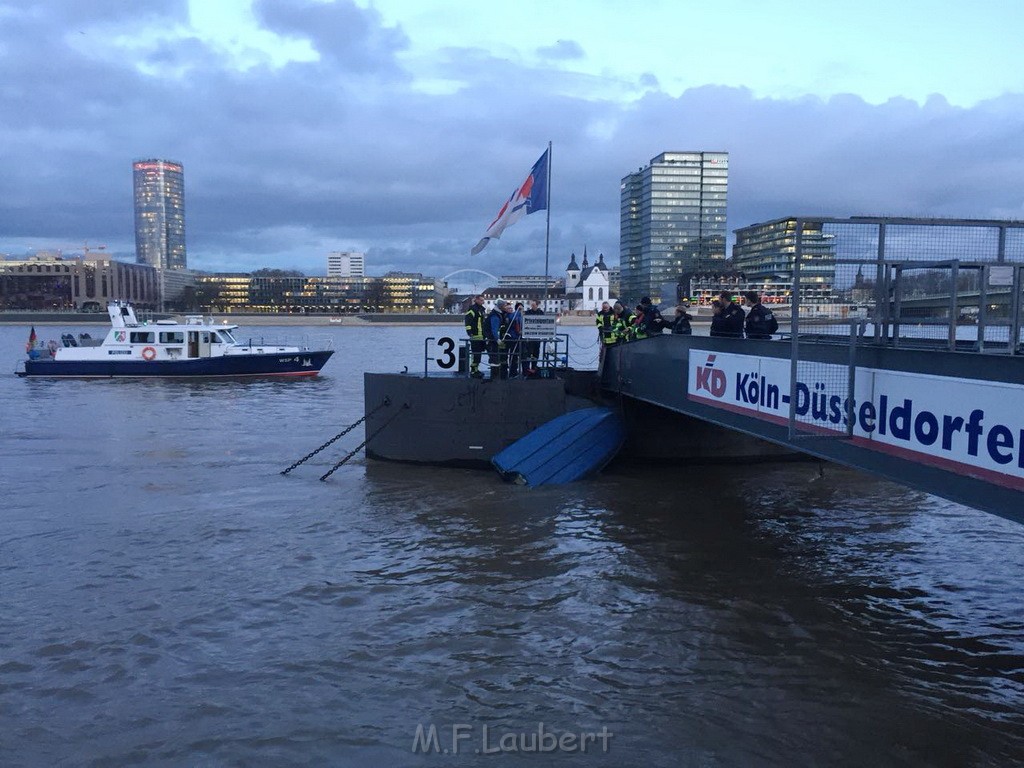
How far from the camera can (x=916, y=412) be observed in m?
6.79

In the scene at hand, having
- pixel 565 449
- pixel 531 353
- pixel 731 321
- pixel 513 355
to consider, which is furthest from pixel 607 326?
pixel 731 321

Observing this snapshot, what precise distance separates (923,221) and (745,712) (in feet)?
14.5

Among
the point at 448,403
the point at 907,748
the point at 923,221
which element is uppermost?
the point at 923,221

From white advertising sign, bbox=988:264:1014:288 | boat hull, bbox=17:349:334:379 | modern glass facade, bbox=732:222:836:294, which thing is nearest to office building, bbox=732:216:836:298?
modern glass facade, bbox=732:222:836:294

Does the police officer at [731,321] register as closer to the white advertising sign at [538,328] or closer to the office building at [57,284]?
the white advertising sign at [538,328]

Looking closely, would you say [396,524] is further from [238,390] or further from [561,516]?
[238,390]

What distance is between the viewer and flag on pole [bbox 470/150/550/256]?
51.8 ft

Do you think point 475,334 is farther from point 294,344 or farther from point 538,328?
point 294,344

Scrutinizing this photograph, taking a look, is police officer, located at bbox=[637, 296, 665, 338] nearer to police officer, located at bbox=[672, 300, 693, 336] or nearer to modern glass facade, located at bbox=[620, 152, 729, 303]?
police officer, located at bbox=[672, 300, 693, 336]

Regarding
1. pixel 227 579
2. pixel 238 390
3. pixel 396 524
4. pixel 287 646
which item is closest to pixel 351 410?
pixel 238 390

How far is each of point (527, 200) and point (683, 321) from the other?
4598 millimetres

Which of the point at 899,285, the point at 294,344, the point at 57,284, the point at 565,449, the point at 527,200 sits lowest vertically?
the point at 294,344

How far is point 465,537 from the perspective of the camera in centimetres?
1128

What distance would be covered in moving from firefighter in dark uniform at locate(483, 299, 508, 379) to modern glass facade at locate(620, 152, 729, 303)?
79.6 m
